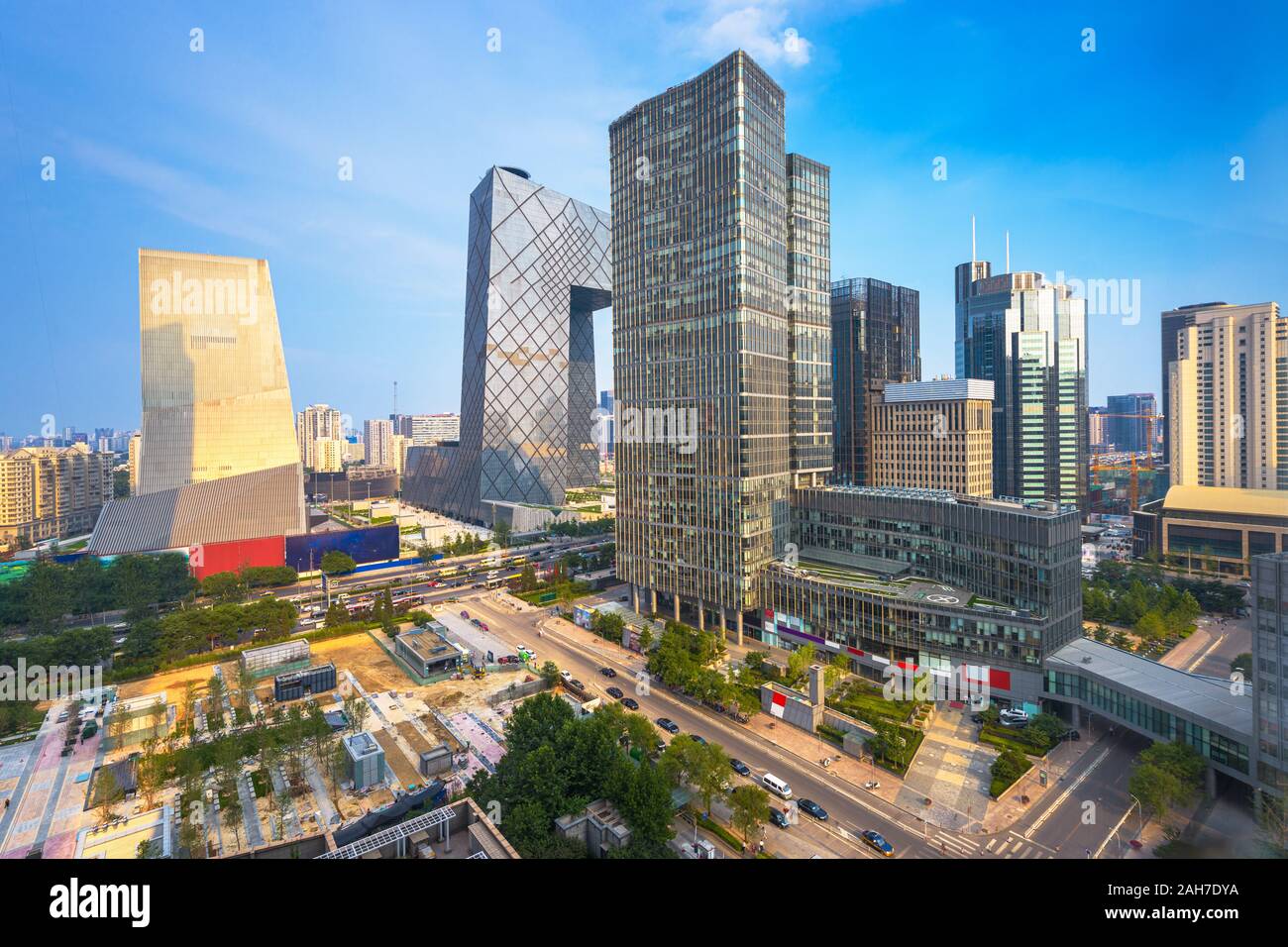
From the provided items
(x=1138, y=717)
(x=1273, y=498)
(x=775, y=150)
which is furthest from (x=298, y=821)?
(x=1273, y=498)

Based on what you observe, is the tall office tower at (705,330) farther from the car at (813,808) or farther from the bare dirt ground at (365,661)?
the bare dirt ground at (365,661)

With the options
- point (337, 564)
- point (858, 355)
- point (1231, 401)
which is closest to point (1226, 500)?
point (1231, 401)

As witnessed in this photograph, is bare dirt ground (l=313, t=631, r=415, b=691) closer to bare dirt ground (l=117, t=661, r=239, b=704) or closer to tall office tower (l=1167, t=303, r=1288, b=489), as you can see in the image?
bare dirt ground (l=117, t=661, r=239, b=704)

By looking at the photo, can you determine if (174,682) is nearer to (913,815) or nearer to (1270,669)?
(913,815)

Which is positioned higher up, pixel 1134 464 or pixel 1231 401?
pixel 1231 401

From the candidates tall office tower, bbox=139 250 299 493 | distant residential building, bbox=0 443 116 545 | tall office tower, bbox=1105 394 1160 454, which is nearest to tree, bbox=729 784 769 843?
tall office tower, bbox=139 250 299 493

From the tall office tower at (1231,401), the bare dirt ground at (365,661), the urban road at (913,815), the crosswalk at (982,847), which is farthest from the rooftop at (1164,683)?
the bare dirt ground at (365,661)
